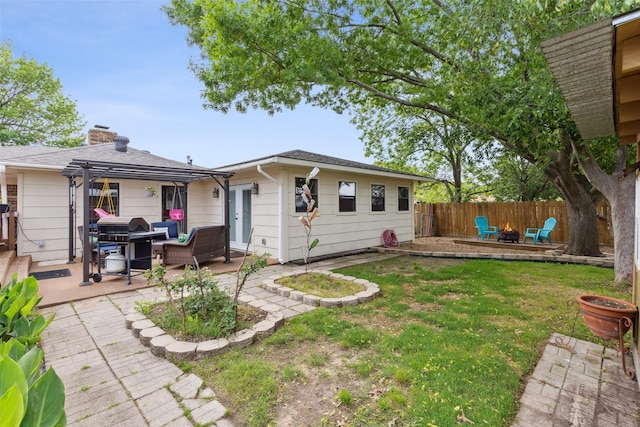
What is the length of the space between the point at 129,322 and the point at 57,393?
2.71 metres

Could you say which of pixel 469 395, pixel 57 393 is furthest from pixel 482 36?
pixel 57 393

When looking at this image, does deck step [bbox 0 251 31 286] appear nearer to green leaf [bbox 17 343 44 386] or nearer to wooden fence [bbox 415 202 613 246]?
green leaf [bbox 17 343 44 386]

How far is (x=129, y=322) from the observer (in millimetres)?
3342

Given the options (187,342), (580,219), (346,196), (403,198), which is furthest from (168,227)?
(580,219)

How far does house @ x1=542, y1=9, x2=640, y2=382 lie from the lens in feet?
4.48

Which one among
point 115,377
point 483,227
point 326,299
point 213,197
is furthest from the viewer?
point 483,227

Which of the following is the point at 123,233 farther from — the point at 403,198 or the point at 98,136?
the point at 403,198

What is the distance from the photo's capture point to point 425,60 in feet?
24.3

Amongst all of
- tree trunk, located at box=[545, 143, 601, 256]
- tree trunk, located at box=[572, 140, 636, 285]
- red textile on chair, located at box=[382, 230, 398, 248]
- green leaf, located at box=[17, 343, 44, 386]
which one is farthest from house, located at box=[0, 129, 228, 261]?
tree trunk, located at box=[545, 143, 601, 256]

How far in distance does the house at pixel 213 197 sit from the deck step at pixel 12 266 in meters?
0.60

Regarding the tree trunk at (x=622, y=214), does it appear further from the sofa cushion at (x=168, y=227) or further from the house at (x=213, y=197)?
the sofa cushion at (x=168, y=227)

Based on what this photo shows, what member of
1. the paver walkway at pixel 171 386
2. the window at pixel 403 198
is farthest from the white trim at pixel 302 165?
the paver walkway at pixel 171 386

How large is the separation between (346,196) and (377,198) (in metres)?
1.55

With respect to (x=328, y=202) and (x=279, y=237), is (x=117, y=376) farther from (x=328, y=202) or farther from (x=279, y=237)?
(x=328, y=202)
